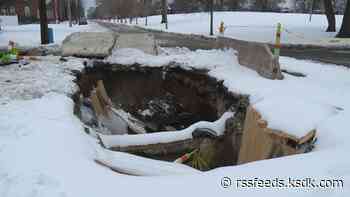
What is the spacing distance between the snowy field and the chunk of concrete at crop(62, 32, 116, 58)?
119 inches

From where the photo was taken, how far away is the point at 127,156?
14.4 ft

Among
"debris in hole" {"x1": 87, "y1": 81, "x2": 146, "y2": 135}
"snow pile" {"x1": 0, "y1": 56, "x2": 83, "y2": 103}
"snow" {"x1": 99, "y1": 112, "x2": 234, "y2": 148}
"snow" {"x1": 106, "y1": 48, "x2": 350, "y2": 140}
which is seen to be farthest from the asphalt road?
"snow pile" {"x1": 0, "y1": 56, "x2": 83, "y2": 103}

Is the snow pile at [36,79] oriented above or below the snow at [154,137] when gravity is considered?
above

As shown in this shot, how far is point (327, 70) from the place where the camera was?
909 centimetres

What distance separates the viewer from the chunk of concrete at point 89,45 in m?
11.1

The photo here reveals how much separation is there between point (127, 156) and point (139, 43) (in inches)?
329

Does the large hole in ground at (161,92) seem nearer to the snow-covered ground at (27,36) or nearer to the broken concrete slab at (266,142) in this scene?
the broken concrete slab at (266,142)

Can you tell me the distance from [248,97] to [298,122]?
1984 millimetres

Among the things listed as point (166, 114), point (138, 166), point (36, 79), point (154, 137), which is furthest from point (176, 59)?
point (138, 166)

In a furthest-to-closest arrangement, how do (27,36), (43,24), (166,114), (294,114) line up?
(27,36) → (43,24) → (166,114) → (294,114)

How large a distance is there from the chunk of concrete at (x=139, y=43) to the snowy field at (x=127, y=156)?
414 centimetres

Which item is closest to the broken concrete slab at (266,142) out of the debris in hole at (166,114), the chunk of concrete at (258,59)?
the chunk of concrete at (258,59)

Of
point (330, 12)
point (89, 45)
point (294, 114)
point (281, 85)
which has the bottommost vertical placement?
point (294, 114)

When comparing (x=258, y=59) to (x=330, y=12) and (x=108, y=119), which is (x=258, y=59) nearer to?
(x=108, y=119)
